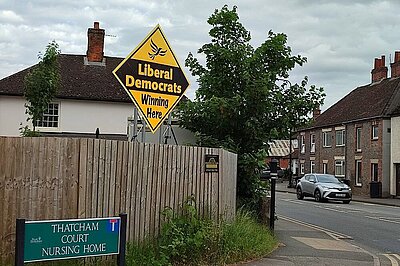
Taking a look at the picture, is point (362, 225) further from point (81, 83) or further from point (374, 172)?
point (374, 172)

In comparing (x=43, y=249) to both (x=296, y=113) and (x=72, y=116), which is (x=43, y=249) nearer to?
(x=296, y=113)

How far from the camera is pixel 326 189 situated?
33438 millimetres

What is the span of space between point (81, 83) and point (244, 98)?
2034cm

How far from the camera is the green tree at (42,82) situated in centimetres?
2617

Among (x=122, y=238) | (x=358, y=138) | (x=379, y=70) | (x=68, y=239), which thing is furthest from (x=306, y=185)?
(x=68, y=239)

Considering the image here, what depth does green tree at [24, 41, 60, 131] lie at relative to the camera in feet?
85.9

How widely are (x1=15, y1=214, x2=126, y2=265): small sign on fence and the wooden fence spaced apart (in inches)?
56.5

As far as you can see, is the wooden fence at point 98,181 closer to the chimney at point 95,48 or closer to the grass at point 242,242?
the grass at point 242,242

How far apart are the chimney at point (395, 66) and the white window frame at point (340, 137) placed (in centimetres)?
599

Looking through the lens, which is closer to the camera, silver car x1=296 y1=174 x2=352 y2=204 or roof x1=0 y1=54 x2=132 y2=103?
roof x1=0 y1=54 x2=132 y2=103

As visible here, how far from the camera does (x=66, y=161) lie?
8.54 m

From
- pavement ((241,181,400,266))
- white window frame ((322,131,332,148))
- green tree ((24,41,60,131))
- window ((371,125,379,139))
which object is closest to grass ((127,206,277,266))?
pavement ((241,181,400,266))

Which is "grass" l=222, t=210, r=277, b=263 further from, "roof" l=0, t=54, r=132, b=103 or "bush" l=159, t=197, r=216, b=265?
"roof" l=0, t=54, r=132, b=103

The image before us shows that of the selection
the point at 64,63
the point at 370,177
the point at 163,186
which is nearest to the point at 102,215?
the point at 163,186
